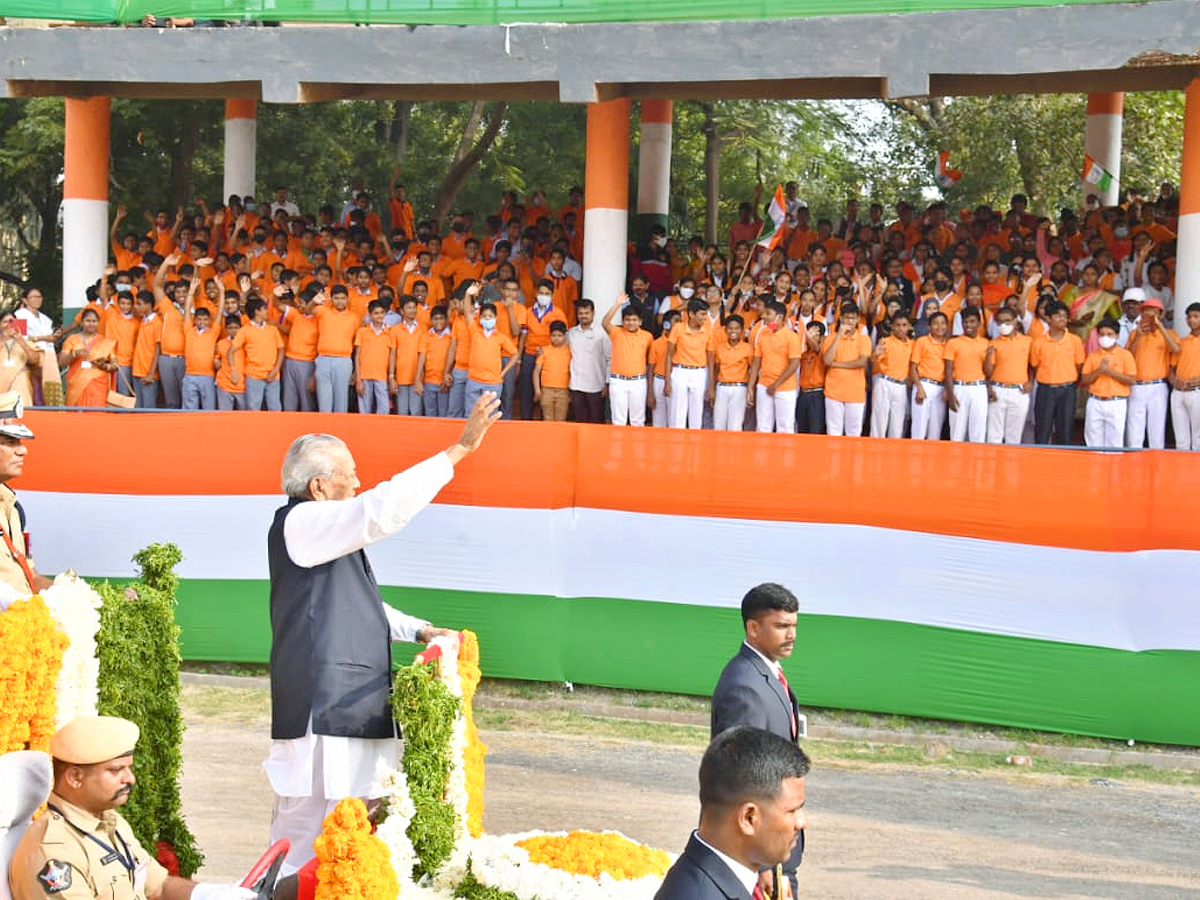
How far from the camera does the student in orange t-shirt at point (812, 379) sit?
1557cm

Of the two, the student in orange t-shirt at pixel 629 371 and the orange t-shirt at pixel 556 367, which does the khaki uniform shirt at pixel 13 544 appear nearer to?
the student in orange t-shirt at pixel 629 371

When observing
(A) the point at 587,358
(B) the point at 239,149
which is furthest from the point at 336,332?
(B) the point at 239,149

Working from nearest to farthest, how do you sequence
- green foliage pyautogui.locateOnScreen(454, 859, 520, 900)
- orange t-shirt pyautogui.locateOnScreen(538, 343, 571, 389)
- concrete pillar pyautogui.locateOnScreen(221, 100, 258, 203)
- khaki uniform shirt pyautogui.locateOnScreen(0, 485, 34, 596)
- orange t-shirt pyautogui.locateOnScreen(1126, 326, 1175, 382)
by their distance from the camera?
1. green foliage pyautogui.locateOnScreen(454, 859, 520, 900)
2. khaki uniform shirt pyautogui.locateOnScreen(0, 485, 34, 596)
3. orange t-shirt pyautogui.locateOnScreen(1126, 326, 1175, 382)
4. orange t-shirt pyautogui.locateOnScreen(538, 343, 571, 389)
5. concrete pillar pyautogui.locateOnScreen(221, 100, 258, 203)

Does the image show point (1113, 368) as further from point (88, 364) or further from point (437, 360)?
point (88, 364)

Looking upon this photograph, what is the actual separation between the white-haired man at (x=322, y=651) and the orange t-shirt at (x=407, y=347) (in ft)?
33.7

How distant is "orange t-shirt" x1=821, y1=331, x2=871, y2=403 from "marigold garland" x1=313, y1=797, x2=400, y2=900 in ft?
34.5

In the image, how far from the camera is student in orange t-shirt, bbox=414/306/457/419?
16.6 m

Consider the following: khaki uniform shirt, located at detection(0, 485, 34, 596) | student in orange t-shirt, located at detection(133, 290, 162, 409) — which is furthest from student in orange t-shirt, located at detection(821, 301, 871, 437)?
khaki uniform shirt, located at detection(0, 485, 34, 596)

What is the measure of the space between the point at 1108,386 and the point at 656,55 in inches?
208

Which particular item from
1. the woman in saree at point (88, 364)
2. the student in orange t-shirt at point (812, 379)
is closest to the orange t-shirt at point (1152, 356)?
the student in orange t-shirt at point (812, 379)

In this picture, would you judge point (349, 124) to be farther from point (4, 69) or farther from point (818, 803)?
point (818, 803)

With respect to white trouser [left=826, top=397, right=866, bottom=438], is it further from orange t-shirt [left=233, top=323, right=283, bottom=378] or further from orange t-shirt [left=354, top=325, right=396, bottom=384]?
orange t-shirt [left=233, top=323, right=283, bottom=378]

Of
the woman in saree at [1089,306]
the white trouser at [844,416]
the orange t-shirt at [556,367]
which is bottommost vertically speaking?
the white trouser at [844,416]

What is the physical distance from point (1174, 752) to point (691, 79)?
7839mm
